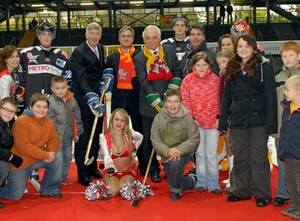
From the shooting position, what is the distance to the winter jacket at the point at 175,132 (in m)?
4.03

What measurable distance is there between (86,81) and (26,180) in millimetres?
1139

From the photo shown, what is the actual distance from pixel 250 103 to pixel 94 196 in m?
1.54

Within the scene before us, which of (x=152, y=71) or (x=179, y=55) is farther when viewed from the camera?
(x=179, y=55)

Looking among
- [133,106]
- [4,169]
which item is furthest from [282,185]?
[4,169]

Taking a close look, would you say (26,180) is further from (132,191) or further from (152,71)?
(152,71)

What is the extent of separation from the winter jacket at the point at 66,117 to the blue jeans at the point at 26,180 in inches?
9.7

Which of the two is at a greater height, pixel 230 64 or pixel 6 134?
pixel 230 64

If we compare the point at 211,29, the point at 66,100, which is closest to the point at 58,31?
the point at 211,29

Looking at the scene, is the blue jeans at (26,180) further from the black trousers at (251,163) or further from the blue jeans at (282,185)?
the blue jeans at (282,185)

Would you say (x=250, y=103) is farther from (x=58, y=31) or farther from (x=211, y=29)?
(x=58, y=31)

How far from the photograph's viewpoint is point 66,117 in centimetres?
439

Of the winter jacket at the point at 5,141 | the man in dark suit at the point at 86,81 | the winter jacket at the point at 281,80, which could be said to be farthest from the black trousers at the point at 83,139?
the winter jacket at the point at 281,80

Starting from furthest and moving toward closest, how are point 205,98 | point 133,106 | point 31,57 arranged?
point 133,106 → point 31,57 → point 205,98

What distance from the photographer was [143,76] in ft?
14.8
